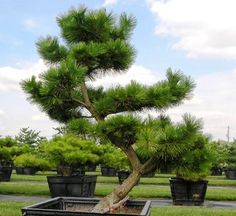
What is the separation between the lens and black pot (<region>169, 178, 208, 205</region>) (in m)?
8.18

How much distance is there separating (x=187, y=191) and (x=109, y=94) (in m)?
5.44

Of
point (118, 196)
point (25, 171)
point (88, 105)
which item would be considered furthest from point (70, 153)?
point (25, 171)

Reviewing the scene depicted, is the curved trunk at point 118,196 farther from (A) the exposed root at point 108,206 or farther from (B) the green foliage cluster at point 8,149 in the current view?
(B) the green foliage cluster at point 8,149

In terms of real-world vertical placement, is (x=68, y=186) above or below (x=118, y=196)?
above

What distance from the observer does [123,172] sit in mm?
12914

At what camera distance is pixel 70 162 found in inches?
343

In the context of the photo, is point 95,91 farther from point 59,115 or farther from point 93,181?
point 93,181

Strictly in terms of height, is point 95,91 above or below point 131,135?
above

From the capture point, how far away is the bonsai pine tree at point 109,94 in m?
2.96

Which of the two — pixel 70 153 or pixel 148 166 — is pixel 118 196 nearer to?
pixel 148 166

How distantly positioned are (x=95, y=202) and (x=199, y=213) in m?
3.23

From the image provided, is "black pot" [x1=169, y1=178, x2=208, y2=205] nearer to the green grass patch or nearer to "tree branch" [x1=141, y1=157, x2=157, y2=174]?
the green grass patch

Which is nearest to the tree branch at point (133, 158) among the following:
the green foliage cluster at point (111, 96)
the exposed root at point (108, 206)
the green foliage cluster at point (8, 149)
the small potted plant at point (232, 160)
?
the green foliage cluster at point (111, 96)

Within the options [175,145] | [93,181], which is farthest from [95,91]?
[93,181]
